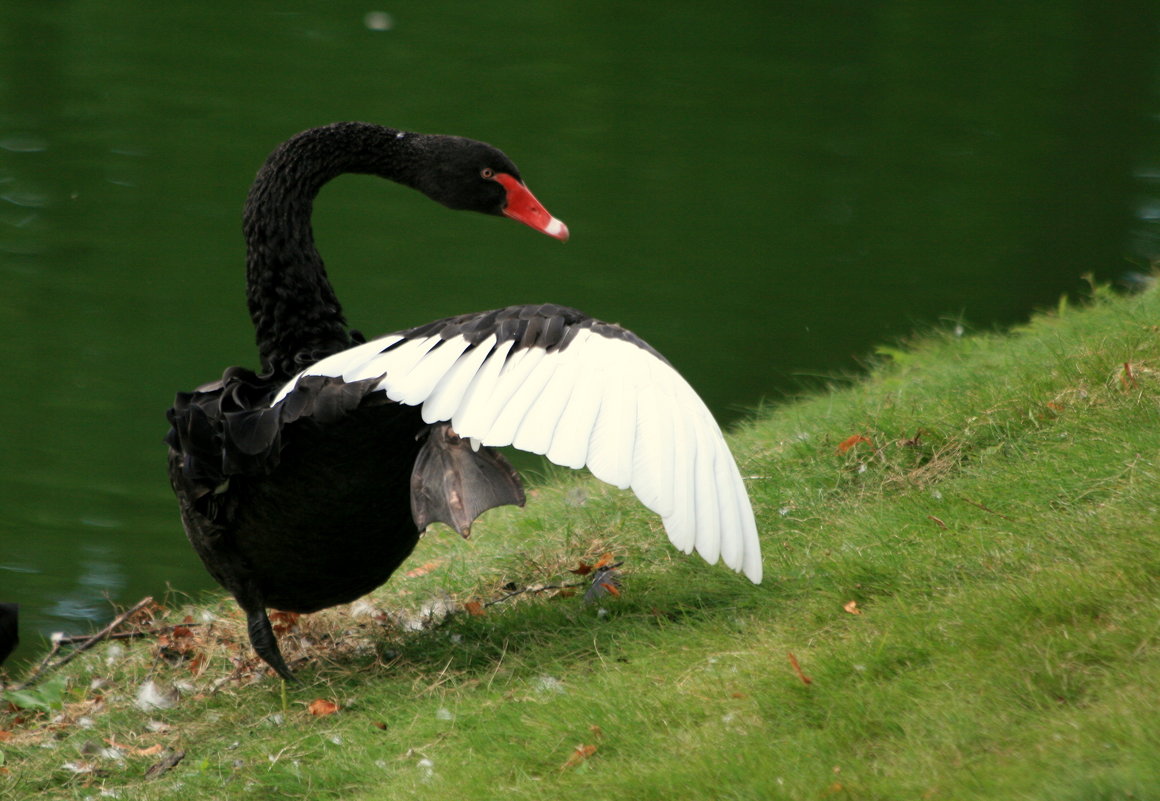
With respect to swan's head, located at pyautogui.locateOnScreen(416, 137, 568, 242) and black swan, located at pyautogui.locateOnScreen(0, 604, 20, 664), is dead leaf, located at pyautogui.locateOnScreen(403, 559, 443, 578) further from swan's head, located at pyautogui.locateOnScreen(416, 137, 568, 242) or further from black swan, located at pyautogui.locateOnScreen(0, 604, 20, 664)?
black swan, located at pyautogui.locateOnScreen(0, 604, 20, 664)

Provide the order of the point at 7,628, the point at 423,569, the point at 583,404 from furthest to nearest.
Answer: the point at 7,628, the point at 423,569, the point at 583,404

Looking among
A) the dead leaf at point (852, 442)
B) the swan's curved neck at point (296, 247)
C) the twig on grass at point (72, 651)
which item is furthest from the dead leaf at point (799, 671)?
the twig on grass at point (72, 651)

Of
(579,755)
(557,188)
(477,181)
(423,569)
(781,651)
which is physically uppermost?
(477,181)

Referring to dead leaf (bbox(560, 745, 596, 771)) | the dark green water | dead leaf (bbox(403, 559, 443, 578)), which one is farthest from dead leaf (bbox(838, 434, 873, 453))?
the dark green water

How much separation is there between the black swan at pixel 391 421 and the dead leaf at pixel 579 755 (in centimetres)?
44

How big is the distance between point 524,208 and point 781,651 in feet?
5.77

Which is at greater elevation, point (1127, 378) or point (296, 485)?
point (1127, 378)

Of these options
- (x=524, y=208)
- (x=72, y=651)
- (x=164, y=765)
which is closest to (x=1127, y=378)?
(x=524, y=208)

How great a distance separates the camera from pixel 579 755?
254 cm

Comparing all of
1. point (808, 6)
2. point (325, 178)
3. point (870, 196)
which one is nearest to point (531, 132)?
point (870, 196)

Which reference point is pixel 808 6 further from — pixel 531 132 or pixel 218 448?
pixel 218 448

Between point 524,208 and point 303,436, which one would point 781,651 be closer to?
point 303,436

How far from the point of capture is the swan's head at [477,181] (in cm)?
393

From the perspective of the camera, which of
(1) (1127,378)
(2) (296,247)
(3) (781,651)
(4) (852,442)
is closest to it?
(3) (781,651)
